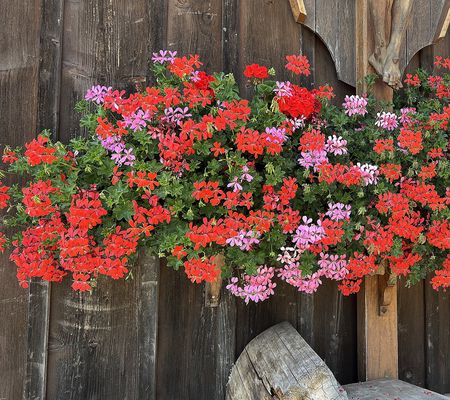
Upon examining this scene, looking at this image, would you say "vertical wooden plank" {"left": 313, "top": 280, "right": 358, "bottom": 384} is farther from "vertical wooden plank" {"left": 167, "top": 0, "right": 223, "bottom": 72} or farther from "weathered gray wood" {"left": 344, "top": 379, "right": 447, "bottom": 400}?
"vertical wooden plank" {"left": 167, "top": 0, "right": 223, "bottom": 72}

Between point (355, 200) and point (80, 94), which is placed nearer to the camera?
point (355, 200)

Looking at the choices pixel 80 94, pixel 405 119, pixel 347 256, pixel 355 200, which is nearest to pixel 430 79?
pixel 405 119

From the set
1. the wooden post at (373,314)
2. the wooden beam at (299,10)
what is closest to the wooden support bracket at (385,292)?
the wooden post at (373,314)

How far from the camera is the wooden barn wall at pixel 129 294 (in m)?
1.64

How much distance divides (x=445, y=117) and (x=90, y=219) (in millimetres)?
1239

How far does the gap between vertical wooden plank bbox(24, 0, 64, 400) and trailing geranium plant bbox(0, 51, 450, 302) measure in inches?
6.7

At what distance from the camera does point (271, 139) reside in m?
1.44

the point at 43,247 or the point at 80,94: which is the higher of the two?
the point at 80,94

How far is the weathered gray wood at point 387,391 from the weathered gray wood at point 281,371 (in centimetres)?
27

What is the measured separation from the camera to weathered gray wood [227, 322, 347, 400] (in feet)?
4.39

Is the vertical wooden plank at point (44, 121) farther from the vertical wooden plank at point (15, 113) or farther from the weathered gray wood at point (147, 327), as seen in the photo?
the weathered gray wood at point (147, 327)

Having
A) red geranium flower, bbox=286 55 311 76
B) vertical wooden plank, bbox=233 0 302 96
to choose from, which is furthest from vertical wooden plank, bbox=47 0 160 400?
red geranium flower, bbox=286 55 311 76

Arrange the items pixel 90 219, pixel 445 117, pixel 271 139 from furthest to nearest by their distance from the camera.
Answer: pixel 445 117
pixel 271 139
pixel 90 219

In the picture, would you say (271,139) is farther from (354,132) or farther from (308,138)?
(354,132)
